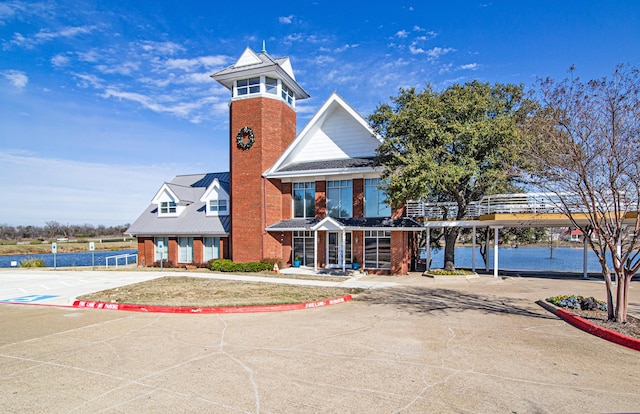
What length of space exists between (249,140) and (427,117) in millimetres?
12067

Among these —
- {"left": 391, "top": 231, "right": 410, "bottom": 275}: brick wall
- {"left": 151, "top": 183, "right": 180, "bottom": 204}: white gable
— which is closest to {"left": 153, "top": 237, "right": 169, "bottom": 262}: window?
{"left": 151, "top": 183, "right": 180, "bottom": 204}: white gable

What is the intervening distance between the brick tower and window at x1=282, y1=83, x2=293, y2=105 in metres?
0.46

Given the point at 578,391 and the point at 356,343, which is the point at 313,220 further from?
the point at 578,391

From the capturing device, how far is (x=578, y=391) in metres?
6.02

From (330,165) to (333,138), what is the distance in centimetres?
239

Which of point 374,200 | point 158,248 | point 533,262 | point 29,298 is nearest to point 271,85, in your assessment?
point 374,200

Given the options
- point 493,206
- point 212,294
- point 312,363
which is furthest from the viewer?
point 493,206

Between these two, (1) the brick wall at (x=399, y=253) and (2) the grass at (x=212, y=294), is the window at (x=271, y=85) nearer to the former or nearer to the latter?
(1) the brick wall at (x=399, y=253)

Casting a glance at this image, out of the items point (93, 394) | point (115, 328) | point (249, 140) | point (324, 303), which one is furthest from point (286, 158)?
point (93, 394)

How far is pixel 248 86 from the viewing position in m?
26.2

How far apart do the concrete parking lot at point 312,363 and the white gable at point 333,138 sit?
584 inches

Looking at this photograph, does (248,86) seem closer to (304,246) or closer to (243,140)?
(243,140)

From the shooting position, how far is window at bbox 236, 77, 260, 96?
85.3ft

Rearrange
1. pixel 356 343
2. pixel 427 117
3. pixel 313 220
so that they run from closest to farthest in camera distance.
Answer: pixel 356 343, pixel 427 117, pixel 313 220
